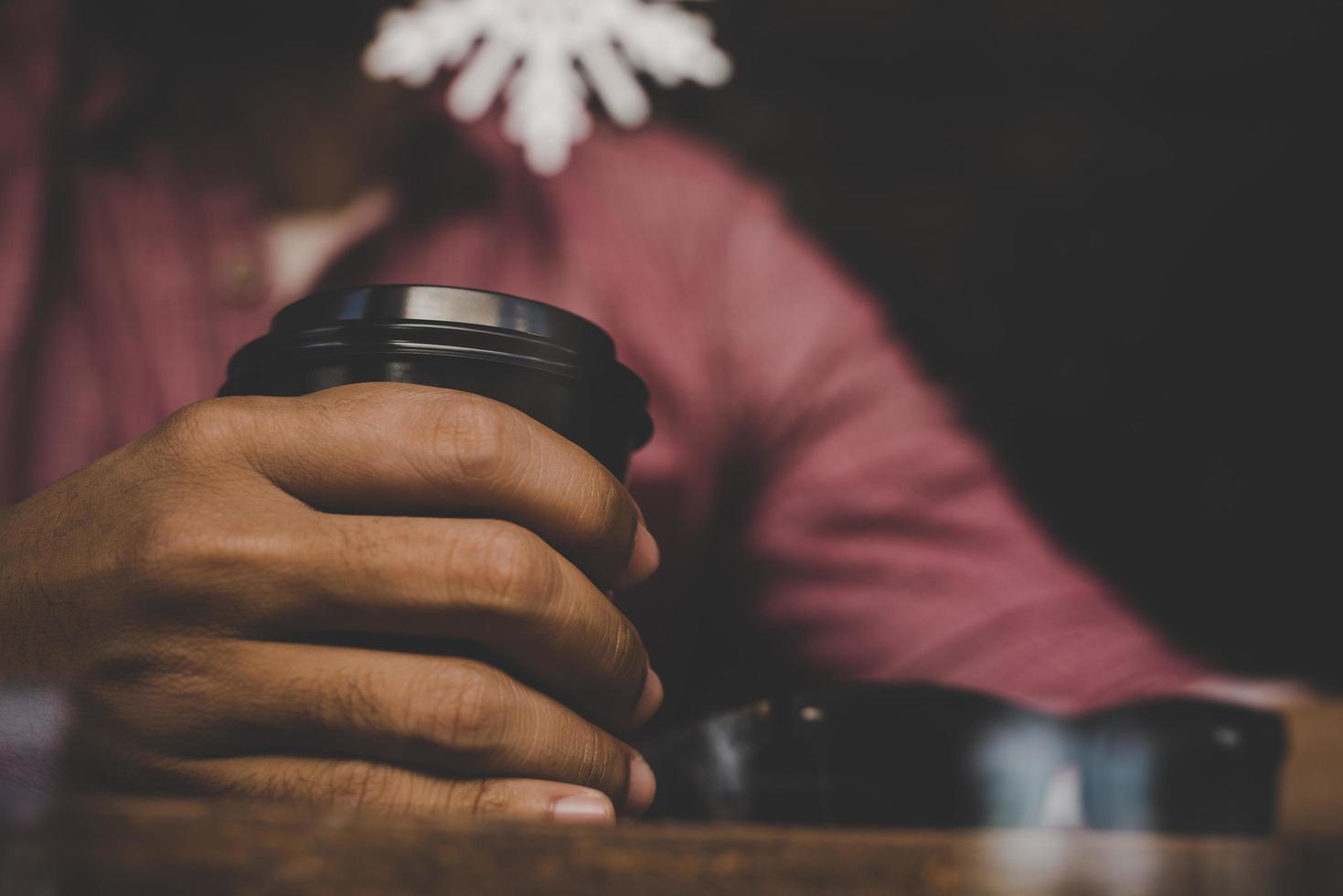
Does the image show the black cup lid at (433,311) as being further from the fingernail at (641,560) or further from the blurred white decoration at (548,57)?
the blurred white decoration at (548,57)

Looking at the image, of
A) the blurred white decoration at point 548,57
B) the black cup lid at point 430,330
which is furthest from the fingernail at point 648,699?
the blurred white decoration at point 548,57

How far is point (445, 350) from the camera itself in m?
0.25

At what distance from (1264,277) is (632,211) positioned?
78 cm

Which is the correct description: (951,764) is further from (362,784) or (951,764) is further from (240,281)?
(240,281)

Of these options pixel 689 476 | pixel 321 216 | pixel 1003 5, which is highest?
pixel 1003 5

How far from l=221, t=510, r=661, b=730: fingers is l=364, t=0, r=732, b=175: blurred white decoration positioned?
696mm

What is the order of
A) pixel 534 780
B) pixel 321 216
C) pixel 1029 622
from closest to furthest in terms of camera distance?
pixel 534 780, pixel 1029 622, pixel 321 216

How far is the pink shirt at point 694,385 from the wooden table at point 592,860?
50 cm

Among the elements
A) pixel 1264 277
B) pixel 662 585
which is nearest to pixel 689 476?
pixel 662 585

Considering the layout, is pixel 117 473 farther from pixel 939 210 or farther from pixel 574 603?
pixel 939 210

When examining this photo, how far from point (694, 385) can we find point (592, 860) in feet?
2.10

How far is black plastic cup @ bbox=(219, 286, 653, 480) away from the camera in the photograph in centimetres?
24

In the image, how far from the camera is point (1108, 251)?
98cm

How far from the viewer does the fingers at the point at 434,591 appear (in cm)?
23
